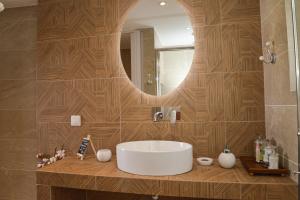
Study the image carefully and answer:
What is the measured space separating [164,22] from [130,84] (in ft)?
1.93

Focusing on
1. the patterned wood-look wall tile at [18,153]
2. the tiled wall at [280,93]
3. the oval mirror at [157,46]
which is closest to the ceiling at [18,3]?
the oval mirror at [157,46]

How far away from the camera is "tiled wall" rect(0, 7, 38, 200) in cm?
206

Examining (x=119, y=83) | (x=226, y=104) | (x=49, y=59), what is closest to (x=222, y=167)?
(x=226, y=104)

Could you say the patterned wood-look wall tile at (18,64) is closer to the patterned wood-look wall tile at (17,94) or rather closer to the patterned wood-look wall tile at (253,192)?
the patterned wood-look wall tile at (17,94)

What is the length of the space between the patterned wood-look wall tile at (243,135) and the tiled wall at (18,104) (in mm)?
1809

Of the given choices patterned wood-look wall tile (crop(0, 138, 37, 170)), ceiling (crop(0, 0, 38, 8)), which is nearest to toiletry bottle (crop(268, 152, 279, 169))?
patterned wood-look wall tile (crop(0, 138, 37, 170))

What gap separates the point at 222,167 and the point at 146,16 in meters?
1.32

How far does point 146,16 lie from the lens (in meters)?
1.76

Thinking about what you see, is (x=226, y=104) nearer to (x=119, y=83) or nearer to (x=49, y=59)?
(x=119, y=83)

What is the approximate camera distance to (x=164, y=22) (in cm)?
174

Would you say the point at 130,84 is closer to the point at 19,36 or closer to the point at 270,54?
the point at 270,54

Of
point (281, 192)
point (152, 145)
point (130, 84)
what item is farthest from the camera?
point (130, 84)

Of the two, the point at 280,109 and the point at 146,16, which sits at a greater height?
the point at 146,16

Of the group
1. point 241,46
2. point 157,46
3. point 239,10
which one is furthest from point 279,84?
point 157,46
